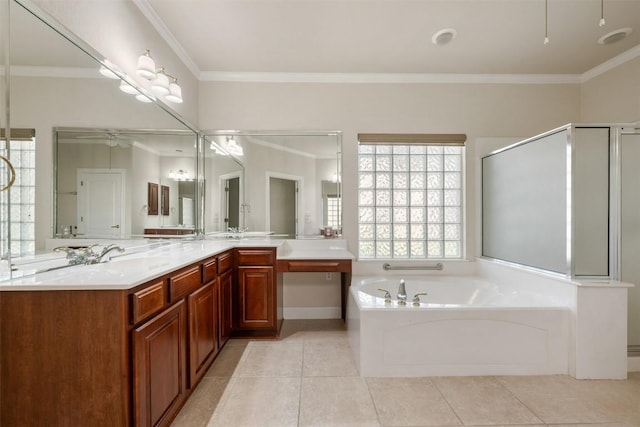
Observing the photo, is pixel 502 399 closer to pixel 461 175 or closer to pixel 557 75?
pixel 461 175

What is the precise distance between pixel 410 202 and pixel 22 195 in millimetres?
3071

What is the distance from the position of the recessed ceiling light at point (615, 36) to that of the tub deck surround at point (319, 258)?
2.82 metres

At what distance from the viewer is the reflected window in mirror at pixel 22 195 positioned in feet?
3.84

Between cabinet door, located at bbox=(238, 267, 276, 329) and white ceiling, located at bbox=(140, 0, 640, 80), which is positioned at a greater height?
white ceiling, located at bbox=(140, 0, 640, 80)

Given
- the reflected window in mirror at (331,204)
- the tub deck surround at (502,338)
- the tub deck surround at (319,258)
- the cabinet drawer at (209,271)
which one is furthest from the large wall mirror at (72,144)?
the tub deck surround at (502,338)

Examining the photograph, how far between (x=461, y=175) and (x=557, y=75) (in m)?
1.43

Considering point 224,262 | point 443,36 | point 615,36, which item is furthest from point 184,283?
point 615,36

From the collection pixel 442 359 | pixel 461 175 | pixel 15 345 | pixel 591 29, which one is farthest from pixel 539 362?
pixel 15 345

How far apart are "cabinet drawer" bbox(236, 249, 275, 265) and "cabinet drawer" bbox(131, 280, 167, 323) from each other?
3.65 feet

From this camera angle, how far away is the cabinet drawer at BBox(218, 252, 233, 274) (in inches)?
86.9

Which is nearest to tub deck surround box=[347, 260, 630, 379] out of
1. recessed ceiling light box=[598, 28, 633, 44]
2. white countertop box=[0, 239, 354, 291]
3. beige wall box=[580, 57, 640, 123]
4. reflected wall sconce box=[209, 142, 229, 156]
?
white countertop box=[0, 239, 354, 291]

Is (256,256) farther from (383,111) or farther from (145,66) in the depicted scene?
(383,111)

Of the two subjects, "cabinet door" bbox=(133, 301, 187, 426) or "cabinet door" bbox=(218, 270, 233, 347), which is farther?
"cabinet door" bbox=(218, 270, 233, 347)

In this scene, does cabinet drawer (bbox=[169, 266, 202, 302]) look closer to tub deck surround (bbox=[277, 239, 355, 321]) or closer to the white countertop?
the white countertop
